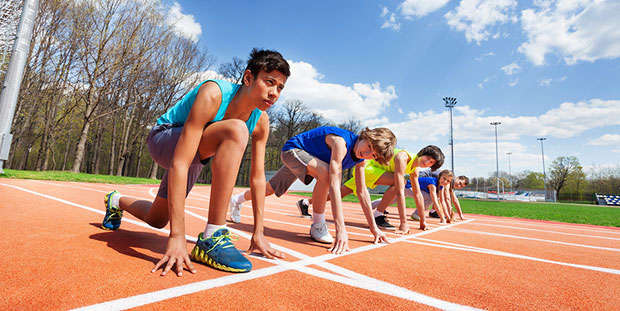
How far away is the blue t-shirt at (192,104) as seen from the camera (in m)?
2.22

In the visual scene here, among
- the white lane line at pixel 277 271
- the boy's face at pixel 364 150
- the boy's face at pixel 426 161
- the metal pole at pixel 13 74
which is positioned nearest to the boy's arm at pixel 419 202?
the boy's face at pixel 426 161

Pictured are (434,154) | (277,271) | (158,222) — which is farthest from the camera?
(434,154)

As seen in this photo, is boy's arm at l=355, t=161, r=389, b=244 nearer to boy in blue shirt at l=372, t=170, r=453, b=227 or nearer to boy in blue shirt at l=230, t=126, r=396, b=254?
boy in blue shirt at l=230, t=126, r=396, b=254

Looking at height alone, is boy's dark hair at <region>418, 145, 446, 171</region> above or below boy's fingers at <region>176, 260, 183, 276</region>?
above

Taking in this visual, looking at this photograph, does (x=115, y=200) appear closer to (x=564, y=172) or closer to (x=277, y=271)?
(x=277, y=271)

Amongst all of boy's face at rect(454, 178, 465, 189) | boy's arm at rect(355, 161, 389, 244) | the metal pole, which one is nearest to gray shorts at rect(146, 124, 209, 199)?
boy's arm at rect(355, 161, 389, 244)

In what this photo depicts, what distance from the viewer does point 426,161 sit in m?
5.35

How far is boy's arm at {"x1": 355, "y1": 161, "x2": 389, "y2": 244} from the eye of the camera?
334 cm

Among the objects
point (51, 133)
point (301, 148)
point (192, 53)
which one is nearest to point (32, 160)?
point (51, 133)

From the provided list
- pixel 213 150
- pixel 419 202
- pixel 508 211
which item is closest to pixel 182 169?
pixel 213 150

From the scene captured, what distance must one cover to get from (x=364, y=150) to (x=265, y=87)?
1587mm

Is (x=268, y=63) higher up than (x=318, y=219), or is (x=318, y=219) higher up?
(x=268, y=63)

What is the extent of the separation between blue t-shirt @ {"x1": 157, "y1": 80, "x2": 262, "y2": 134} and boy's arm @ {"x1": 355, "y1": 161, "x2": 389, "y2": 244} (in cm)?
156

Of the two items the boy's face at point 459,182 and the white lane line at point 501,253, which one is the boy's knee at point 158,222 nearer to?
the white lane line at point 501,253
